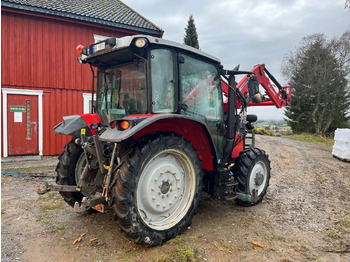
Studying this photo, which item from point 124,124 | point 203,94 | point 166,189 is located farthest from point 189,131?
point 124,124

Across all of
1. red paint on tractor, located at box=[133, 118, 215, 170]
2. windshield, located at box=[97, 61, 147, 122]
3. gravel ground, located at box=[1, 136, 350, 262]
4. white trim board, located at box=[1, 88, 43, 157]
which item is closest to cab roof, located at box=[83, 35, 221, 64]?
windshield, located at box=[97, 61, 147, 122]

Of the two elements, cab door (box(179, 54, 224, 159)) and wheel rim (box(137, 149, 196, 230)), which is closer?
wheel rim (box(137, 149, 196, 230))

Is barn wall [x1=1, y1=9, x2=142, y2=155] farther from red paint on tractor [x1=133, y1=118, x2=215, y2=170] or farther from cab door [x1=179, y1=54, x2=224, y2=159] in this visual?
red paint on tractor [x1=133, y1=118, x2=215, y2=170]

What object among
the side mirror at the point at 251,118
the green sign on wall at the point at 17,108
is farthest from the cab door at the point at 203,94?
the green sign on wall at the point at 17,108

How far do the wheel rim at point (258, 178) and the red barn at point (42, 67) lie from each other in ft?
25.1

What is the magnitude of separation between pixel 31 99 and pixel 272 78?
8.05 metres

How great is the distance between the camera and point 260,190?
426 centimetres

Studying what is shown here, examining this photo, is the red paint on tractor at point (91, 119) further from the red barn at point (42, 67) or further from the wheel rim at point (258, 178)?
Answer: the red barn at point (42, 67)

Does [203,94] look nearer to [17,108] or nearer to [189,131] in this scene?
[189,131]

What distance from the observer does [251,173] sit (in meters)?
3.99

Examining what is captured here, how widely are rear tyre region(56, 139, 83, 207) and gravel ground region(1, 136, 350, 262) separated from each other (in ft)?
1.08

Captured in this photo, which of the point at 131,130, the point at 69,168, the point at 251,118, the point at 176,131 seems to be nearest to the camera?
the point at 131,130

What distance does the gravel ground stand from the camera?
2621mm

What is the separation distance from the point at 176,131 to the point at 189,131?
0.72 feet
